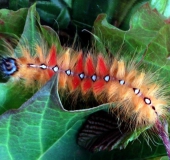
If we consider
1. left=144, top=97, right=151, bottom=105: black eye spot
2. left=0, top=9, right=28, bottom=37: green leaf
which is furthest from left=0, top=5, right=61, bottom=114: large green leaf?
left=144, top=97, right=151, bottom=105: black eye spot

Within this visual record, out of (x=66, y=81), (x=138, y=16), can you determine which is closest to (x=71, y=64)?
(x=66, y=81)

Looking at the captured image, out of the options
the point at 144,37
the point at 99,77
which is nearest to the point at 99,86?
the point at 99,77

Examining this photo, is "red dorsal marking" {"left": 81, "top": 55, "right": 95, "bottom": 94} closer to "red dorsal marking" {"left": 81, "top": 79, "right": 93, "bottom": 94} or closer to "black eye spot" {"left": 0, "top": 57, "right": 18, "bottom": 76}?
"red dorsal marking" {"left": 81, "top": 79, "right": 93, "bottom": 94}

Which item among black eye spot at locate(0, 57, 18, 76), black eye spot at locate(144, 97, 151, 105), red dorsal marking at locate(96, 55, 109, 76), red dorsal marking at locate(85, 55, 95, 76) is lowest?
black eye spot at locate(0, 57, 18, 76)

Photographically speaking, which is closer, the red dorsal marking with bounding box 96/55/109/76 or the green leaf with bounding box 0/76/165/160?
the green leaf with bounding box 0/76/165/160

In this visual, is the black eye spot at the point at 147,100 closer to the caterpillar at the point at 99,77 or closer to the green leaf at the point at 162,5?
the caterpillar at the point at 99,77

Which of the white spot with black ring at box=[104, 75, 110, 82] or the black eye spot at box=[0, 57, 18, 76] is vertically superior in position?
the white spot with black ring at box=[104, 75, 110, 82]

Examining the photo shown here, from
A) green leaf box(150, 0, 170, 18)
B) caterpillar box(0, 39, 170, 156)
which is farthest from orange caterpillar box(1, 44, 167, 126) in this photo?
green leaf box(150, 0, 170, 18)

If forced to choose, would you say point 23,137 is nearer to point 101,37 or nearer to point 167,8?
point 101,37
